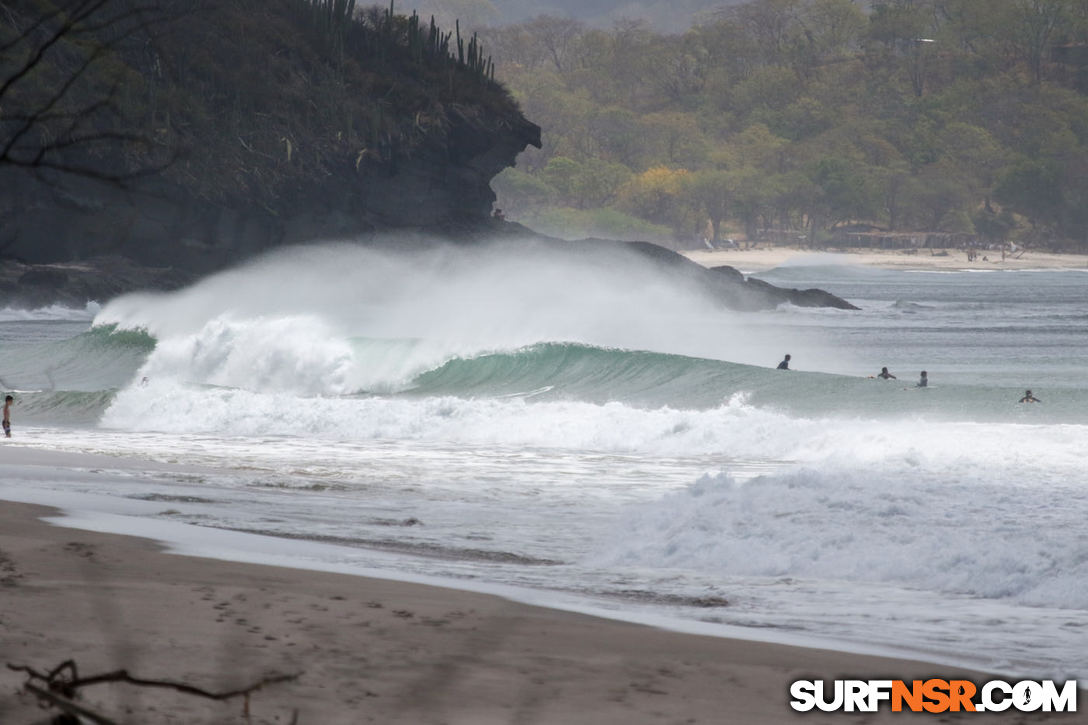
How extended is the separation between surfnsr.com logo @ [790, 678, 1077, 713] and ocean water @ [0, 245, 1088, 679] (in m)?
0.60

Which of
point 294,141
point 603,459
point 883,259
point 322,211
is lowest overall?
point 603,459

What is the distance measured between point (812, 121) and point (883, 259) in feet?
96.2

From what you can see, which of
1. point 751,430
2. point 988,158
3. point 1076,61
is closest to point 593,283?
point 751,430

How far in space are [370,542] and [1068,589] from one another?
486cm

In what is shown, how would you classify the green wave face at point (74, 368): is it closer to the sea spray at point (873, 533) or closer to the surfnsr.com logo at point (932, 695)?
the sea spray at point (873, 533)

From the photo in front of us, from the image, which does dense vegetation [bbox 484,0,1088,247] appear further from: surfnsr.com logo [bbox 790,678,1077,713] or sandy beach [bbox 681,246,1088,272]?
surfnsr.com logo [bbox 790,678,1077,713]

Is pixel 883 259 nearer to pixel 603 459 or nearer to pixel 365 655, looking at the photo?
pixel 603 459

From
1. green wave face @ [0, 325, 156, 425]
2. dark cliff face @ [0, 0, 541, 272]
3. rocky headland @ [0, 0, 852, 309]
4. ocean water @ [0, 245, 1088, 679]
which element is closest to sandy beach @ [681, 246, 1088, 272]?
rocky headland @ [0, 0, 852, 309]

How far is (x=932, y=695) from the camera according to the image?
5715 millimetres

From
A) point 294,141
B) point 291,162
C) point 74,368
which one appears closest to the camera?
point 74,368

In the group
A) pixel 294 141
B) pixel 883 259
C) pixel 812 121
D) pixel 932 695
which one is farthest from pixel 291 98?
pixel 812 121

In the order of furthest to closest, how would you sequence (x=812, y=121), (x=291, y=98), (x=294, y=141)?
1. (x=812, y=121)
2. (x=291, y=98)
3. (x=294, y=141)

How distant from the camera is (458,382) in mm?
26812

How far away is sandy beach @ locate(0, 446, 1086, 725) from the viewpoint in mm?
4898
